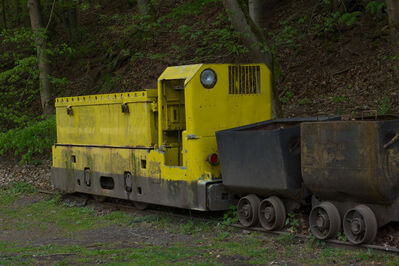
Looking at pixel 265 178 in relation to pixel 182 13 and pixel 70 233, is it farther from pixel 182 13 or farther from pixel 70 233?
pixel 182 13

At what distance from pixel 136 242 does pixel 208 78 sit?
299cm

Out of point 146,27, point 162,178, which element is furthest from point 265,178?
point 146,27

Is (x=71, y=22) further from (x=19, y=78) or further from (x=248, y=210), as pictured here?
(x=248, y=210)

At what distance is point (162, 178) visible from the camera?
10414mm

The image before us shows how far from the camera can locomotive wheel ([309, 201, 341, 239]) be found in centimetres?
776

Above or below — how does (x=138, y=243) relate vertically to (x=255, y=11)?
below

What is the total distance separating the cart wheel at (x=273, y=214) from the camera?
859 cm

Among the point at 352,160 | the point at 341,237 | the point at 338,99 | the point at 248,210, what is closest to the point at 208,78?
the point at 248,210

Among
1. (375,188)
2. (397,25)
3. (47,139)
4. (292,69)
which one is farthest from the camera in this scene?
(292,69)

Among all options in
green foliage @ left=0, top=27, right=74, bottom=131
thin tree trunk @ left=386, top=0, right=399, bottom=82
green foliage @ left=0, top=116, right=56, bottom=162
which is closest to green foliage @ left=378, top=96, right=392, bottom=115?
thin tree trunk @ left=386, top=0, right=399, bottom=82

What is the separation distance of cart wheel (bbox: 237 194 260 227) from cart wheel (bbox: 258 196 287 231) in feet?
0.43

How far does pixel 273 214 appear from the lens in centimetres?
863

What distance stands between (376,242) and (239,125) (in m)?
3.48

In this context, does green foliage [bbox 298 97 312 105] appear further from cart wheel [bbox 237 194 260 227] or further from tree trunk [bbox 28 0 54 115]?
tree trunk [bbox 28 0 54 115]
